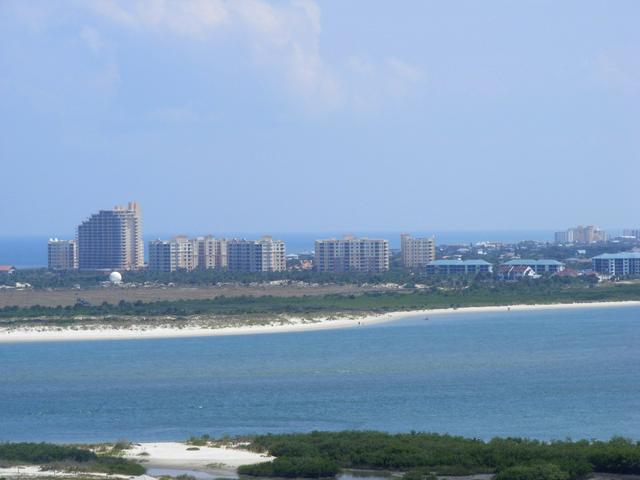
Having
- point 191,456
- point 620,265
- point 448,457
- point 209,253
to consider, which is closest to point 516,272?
point 620,265

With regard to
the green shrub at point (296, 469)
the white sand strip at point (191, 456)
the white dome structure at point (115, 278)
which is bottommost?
the white sand strip at point (191, 456)

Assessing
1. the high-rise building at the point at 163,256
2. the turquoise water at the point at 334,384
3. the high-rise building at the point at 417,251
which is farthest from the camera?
the high-rise building at the point at 417,251

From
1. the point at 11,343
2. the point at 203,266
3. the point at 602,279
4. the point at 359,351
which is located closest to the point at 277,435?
the point at 359,351

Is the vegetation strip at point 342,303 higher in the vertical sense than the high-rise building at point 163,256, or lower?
lower

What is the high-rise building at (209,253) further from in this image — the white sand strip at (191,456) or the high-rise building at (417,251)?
the white sand strip at (191,456)

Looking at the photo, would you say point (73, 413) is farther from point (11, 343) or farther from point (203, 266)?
point (203, 266)

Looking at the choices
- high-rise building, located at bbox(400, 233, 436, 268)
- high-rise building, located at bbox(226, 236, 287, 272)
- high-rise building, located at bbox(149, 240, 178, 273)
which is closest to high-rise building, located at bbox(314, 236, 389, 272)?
high-rise building, located at bbox(226, 236, 287, 272)

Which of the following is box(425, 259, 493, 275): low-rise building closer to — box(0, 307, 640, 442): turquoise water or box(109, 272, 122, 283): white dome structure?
box(109, 272, 122, 283): white dome structure

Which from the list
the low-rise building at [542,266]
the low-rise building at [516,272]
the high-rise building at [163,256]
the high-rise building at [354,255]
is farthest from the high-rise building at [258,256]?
the low-rise building at [516,272]
